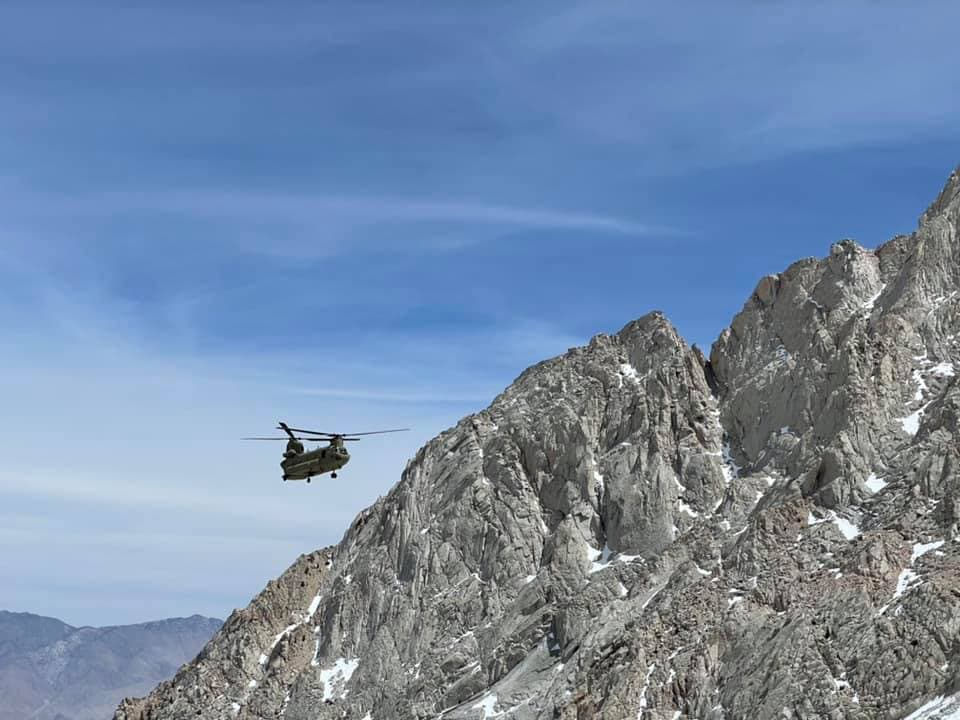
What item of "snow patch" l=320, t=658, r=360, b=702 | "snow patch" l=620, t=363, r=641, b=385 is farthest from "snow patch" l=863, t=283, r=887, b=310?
"snow patch" l=320, t=658, r=360, b=702

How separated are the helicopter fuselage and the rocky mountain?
45.2m

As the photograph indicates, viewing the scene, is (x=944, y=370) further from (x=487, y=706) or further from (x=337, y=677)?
(x=337, y=677)

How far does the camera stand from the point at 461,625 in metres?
183

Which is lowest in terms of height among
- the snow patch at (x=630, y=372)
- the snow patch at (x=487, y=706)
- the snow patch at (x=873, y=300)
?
the snow patch at (x=487, y=706)

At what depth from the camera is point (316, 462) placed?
115m

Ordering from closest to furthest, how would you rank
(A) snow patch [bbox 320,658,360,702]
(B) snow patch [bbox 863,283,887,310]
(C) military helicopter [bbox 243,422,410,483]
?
(C) military helicopter [bbox 243,422,410,483] < (B) snow patch [bbox 863,283,887,310] < (A) snow patch [bbox 320,658,360,702]

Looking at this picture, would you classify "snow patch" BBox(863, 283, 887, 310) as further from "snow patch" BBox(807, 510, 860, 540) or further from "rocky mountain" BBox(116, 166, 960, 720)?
"snow patch" BBox(807, 510, 860, 540)

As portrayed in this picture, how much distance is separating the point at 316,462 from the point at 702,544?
62.6 meters

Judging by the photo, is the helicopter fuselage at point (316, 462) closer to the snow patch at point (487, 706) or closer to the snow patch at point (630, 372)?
the snow patch at point (487, 706)

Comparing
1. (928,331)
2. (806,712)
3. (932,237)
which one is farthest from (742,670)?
(932,237)

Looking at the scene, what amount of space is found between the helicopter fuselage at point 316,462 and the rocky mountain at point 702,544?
45242 millimetres

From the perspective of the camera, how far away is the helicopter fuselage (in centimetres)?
11444

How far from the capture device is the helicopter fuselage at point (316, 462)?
114 meters

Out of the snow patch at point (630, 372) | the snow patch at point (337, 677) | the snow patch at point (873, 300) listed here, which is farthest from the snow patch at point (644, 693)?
the snow patch at point (873, 300)
